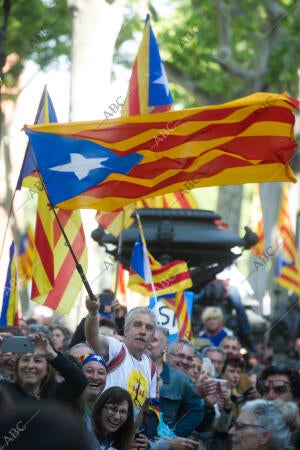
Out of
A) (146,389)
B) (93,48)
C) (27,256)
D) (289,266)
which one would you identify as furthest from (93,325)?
(27,256)

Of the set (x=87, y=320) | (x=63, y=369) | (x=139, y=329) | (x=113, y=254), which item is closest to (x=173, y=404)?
(x=139, y=329)

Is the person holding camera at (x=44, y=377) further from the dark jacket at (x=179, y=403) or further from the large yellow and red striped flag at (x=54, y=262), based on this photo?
the large yellow and red striped flag at (x=54, y=262)

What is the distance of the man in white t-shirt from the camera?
6.91 m

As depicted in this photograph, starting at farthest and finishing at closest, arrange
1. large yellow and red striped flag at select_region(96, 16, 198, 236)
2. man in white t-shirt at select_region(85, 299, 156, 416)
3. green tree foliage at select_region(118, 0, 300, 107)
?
green tree foliage at select_region(118, 0, 300, 107), large yellow and red striped flag at select_region(96, 16, 198, 236), man in white t-shirt at select_region(85, 299, 156, 416)

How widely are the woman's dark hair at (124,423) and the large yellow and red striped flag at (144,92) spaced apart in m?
4.66

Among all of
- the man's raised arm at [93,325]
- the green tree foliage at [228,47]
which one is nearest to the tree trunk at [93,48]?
the man's raised arm at [93,325]

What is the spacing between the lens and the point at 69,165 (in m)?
8.43

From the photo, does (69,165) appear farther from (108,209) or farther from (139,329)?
(139,329)

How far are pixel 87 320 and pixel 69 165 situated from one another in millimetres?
1861

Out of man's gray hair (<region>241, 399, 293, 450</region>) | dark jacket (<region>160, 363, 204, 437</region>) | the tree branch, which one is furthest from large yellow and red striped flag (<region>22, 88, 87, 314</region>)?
the tree branch

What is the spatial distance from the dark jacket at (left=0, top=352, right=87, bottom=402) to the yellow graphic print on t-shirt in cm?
103

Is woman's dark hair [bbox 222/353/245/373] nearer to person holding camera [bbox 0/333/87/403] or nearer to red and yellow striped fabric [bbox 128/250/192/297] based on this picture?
red and yellow striped fabric [bbox 128/250/192/297]

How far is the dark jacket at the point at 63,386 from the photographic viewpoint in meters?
5.97

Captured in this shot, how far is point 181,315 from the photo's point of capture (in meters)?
11.1
